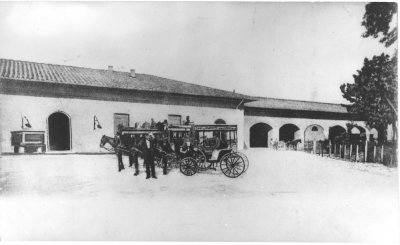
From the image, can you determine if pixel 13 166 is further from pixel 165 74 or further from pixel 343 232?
pixel 343 232

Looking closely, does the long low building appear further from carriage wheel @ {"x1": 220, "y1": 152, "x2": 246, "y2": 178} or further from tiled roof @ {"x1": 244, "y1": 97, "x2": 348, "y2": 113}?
carriage wheel @ {"x1": 220, "y1": 152, "x2": 246, "y2": 178}

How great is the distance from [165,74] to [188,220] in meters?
3.07

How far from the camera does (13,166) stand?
657cm

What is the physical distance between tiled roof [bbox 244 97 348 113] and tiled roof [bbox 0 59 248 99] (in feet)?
3.96

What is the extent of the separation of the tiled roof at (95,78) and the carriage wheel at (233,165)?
5.15ft

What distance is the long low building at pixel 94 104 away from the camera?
7.00m

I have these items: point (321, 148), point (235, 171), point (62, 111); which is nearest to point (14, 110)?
point (62, 111)

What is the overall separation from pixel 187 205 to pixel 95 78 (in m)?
3.92

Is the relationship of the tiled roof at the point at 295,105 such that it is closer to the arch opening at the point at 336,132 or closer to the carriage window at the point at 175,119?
the arch opening at the point at 336,132

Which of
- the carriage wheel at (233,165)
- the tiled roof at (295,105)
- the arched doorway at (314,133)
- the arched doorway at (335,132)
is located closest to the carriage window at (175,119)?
the carriage wheel at (233,165)

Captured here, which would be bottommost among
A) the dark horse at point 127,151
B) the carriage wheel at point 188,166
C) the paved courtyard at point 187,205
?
the paved courtyard at point 187,205

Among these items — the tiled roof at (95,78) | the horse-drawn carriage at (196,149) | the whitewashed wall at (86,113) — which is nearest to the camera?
the whitewashed wall at (86,113)

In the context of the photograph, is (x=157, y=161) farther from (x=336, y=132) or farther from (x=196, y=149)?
(x=336, y=132)

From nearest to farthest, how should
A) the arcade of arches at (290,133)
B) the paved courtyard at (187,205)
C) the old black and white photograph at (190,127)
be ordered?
the paved courtyard at (187,205) → the old black and white photograph at (190,127) → the arcade of arches at (290,133)
